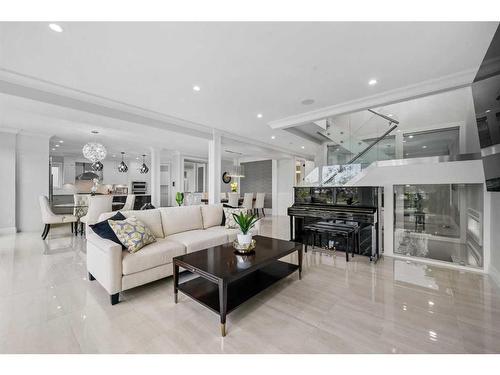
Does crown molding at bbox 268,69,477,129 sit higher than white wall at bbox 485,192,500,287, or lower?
higher

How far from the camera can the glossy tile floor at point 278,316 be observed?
5.23 ft

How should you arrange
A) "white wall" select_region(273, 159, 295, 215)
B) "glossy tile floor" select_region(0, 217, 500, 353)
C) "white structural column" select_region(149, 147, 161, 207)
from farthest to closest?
"white wall" select_region(273, 159, 295, 215) < "white structural column" select_region(149, 147, 161, 207) < "glossy tile floor" select_region(0, 217, 500, 353)

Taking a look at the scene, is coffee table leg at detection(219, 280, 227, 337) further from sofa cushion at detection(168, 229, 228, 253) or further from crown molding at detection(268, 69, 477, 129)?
crown molding at detection(268, 69, 477, 129)

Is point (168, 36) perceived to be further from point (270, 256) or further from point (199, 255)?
point (270, 256)

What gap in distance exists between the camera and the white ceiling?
191 cm

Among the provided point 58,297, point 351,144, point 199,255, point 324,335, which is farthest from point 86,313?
point 351,144

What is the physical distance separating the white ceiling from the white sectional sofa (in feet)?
6.27

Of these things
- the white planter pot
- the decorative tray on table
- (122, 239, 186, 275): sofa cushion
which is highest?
the white planter pot

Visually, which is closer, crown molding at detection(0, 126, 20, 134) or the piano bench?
the piano bench

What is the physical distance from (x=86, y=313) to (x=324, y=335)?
2.18 m

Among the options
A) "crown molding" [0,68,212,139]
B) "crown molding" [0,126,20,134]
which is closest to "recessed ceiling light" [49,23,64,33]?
"crown molding" [0,68,212,139]

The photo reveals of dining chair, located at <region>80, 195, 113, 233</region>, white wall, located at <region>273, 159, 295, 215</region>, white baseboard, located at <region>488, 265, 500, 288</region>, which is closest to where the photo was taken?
white baseboard, located at <region>488, 265, 500, 288</region>

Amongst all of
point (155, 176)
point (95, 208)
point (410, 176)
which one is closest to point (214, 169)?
point (95, 208)

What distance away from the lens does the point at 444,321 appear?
6.21 feet
